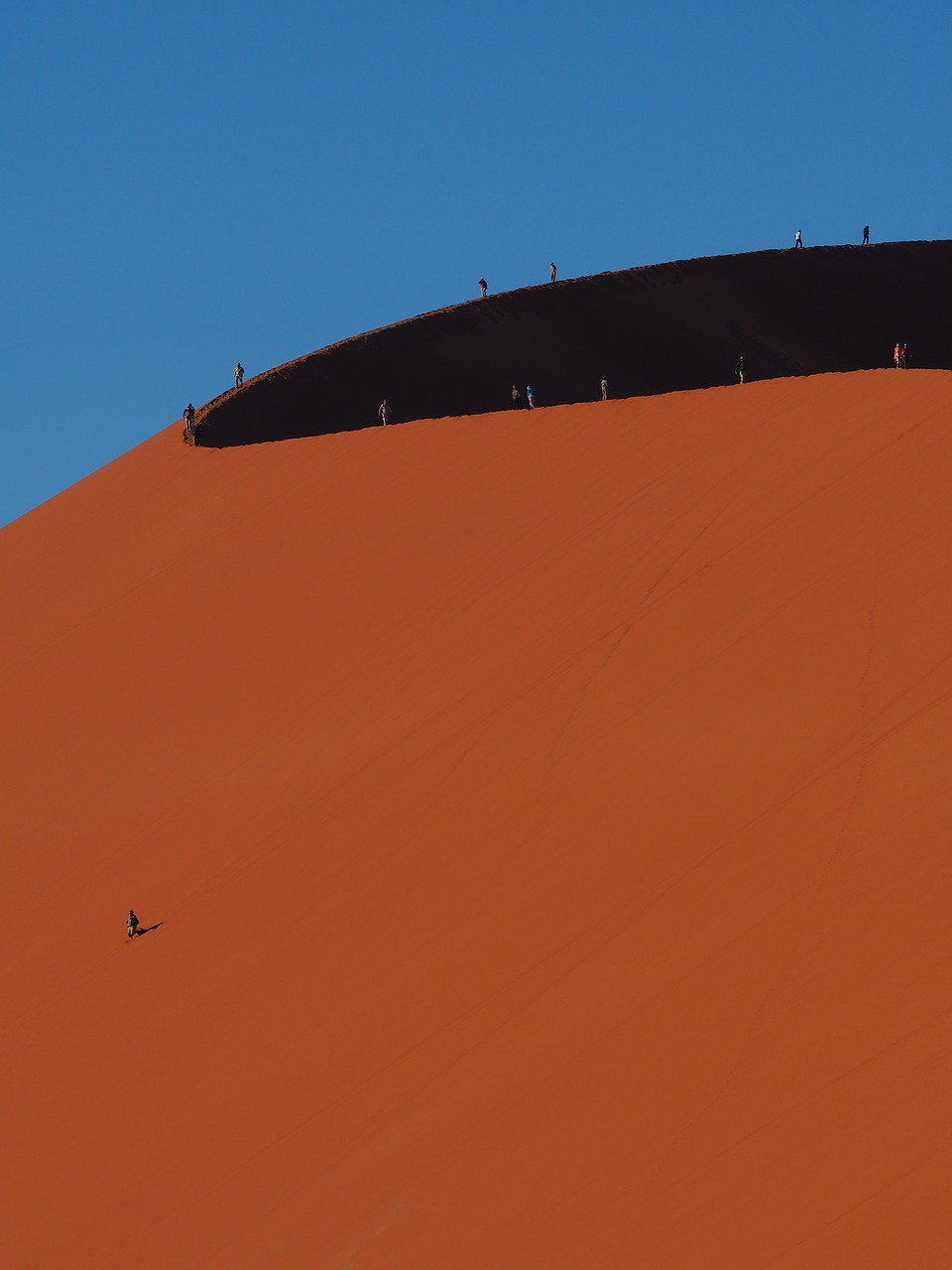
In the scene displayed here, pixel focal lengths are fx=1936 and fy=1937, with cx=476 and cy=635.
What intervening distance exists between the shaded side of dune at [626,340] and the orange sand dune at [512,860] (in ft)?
34.9

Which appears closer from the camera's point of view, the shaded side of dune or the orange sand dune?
the orange sand dune

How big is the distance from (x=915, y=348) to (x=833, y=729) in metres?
34.7

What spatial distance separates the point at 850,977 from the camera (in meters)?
9.68

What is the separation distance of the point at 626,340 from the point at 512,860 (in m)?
29.7

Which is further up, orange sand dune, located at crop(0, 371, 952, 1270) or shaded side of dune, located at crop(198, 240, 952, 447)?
shaded side of dune, located at crop(198, 240, 952, 447)

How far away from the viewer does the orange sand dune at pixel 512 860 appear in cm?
919

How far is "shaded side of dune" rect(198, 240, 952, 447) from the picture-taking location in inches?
1344

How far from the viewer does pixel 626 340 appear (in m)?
41.5

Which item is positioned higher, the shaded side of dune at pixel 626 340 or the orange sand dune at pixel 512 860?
the shaded side of dune at pixel 626 340

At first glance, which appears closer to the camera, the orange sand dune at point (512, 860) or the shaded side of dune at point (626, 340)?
the orange sand dune at point (512, 860)

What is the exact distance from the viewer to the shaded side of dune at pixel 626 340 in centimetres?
3412

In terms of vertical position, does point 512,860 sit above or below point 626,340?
below

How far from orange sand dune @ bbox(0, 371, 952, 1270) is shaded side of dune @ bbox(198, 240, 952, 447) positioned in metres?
10.6

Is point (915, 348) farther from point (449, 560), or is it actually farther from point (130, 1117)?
point (130, 1117)
